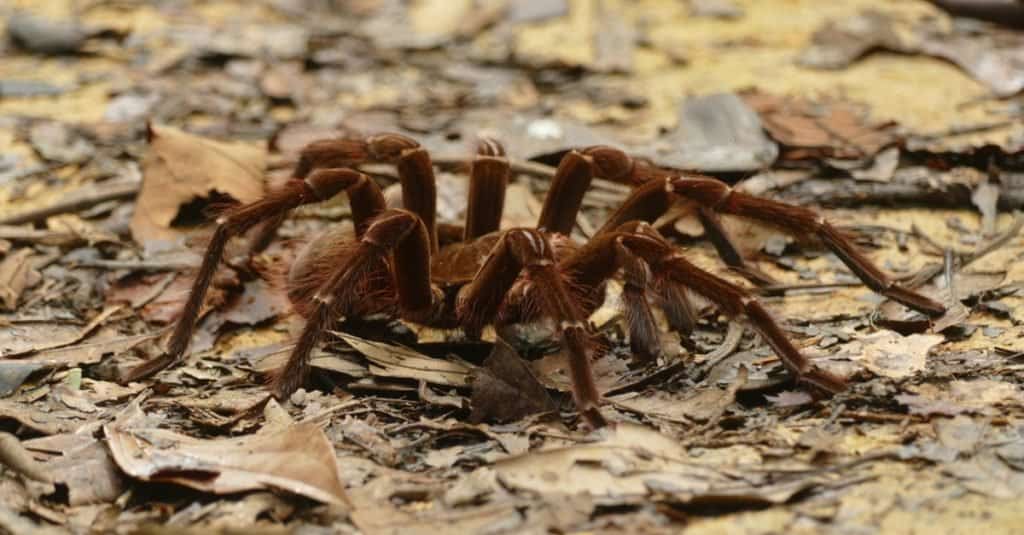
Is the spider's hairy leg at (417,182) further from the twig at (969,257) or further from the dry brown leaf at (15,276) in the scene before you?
the twig at (969,257)

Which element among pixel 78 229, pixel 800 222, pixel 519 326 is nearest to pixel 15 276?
pixel 78 229

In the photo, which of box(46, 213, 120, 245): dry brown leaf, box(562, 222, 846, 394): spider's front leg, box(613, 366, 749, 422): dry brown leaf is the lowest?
box(46, 213, 120, 245): dry brown leaf

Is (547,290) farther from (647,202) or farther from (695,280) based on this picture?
(647,202)

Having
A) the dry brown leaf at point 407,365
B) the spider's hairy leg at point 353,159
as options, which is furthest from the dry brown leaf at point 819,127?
the dry brown leaf at point 407,365

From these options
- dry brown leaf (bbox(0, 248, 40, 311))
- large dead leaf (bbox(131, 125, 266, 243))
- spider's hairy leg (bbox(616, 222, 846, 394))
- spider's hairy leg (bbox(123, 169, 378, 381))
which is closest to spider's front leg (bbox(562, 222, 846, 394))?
spider's hairy leg (bbox(616, 222, 846, 394))

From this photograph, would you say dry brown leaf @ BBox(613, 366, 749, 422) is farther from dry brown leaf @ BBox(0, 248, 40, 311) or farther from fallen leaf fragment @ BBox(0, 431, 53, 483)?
dry brown leaf @ BBox(0, 248, 40, 311)

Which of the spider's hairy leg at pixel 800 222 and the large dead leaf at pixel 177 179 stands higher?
the spider's hairy leg at pixel 800 222
